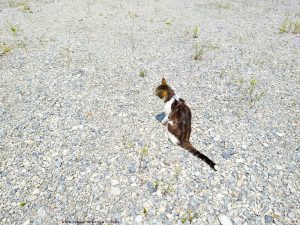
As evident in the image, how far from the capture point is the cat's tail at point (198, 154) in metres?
5.82

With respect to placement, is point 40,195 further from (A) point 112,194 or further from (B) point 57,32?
(B) point 57,32

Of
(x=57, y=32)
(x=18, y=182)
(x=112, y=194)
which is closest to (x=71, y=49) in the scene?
(x=57, y=32)

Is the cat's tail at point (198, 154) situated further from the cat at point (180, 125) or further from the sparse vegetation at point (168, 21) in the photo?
the sparse vegetation at point (168, 21)

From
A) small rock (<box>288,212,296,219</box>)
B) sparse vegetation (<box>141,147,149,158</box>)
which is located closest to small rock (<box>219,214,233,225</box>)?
small rock (<box>288,212,296,219</box>)

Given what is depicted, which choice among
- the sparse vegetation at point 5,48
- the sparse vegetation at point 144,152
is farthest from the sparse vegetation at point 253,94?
the sparse vegetation at point 5,48

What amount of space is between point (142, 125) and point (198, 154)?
211cm

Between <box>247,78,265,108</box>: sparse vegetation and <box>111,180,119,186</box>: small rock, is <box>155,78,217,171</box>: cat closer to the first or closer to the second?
<box>111,180,119,186</box>: small rock

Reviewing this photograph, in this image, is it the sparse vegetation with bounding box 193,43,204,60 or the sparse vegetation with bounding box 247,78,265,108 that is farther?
the sparse vegetation with bounding box 193,43,204,60

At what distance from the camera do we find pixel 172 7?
62.6 ft

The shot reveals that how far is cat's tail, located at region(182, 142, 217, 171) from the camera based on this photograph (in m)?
5.82

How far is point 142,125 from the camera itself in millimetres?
7465

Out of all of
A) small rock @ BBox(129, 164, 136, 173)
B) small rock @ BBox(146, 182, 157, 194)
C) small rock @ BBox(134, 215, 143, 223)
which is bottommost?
small rock @ BBox(134, 215, 143, 223)

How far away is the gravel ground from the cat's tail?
0.76ft

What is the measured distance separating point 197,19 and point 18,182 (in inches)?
577
